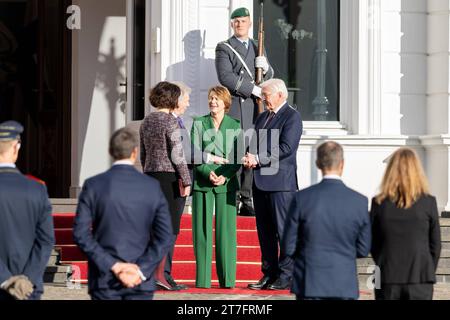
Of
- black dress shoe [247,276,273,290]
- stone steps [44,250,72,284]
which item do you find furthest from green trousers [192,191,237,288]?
stone steps [44,250,72,284]

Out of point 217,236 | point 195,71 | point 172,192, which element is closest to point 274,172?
point 217,236

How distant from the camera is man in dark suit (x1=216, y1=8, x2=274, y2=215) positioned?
1356cm

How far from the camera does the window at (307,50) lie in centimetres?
1483

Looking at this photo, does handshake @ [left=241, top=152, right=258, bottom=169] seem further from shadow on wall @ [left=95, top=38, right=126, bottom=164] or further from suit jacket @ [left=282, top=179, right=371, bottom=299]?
shadow on wall @ [left=95, top=38, right=126, bottom=164]

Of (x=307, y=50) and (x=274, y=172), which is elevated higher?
(x=307, y=50)

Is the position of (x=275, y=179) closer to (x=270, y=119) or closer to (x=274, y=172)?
(x=274, y=172)

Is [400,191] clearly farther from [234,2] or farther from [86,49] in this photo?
[86,49]

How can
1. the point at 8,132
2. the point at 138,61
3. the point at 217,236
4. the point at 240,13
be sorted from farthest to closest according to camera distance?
the point at 138,61 → the point at 240,13 → the point at 217,236 → the point at 8,132

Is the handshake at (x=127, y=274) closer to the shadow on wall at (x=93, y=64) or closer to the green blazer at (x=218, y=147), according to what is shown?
the green blazer at (x=218, y=147)

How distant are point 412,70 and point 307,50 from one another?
3.97 feet

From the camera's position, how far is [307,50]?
1493cm

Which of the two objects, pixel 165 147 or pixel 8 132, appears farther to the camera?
pixel 165 147

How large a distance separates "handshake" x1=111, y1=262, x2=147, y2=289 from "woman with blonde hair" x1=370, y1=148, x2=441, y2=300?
5.08ft
